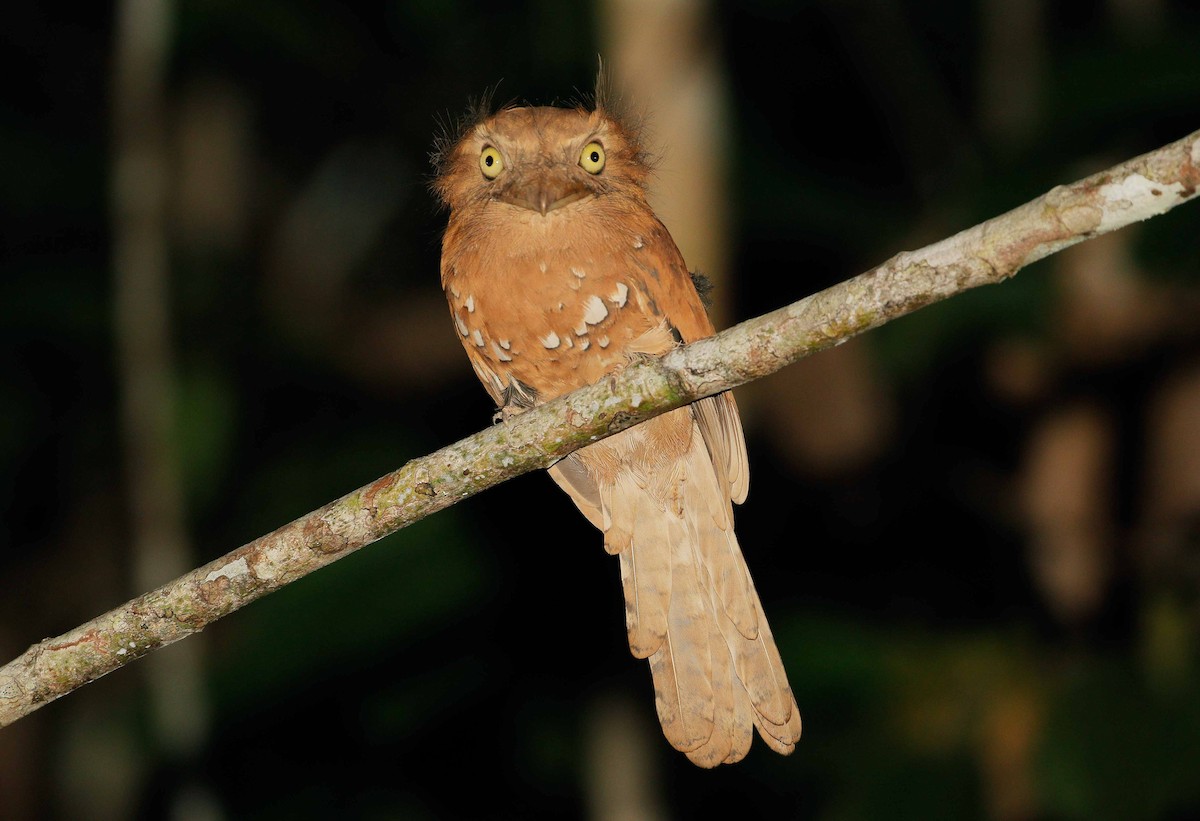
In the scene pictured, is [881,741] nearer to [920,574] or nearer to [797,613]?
[797,613]

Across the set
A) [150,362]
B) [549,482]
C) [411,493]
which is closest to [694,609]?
[411,493]

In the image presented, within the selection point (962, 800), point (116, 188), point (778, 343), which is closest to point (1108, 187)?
point (778, 343)

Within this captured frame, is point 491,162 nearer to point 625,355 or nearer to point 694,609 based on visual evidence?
point 625,355

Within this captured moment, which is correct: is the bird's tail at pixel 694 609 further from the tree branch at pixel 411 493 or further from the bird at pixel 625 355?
the tree branch at pixel 411 493

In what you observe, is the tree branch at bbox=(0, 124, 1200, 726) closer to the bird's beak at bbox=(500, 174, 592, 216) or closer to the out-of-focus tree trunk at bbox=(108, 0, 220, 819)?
the bird's beak at bbox=(500, 174, 592, 216)

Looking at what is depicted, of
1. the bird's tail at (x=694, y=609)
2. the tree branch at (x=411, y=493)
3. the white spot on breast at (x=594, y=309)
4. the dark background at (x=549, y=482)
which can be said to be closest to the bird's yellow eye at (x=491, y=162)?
the white spot on breast at (x=594, y=309)

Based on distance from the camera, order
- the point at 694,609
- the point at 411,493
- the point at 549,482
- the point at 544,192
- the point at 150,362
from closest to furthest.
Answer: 1. the point at 411,493
2. the point at 544,192
3. the point at 694,609
4. the point at 150,362
5. the point at 549,482
